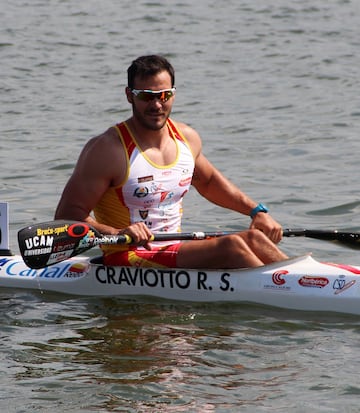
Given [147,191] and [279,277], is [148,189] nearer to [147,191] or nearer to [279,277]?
[147,191]

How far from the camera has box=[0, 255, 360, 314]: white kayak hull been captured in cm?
797

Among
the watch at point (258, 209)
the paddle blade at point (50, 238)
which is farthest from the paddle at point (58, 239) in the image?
the watch at point (258, 209)

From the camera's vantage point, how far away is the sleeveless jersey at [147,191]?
812 cm

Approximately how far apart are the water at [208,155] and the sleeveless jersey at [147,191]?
0.66 m

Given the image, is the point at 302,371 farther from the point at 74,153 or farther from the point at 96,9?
the point at 96,9

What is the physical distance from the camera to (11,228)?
10.8 metres

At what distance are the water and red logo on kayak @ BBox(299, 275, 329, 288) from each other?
0.82 feet

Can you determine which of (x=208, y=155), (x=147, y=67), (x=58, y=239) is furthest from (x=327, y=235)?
(x=208, y=155)

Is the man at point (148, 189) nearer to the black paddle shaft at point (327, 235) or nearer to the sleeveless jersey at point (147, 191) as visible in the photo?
the sleeveless jersey at point (147, 191)

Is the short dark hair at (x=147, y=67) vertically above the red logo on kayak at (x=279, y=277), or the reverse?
the short dark hair at (x=147, y=67)


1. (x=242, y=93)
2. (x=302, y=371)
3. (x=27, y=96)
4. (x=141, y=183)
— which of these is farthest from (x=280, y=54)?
(x=302, y=371)

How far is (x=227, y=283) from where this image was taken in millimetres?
8195

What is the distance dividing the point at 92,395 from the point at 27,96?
1133cm

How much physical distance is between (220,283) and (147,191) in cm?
86
